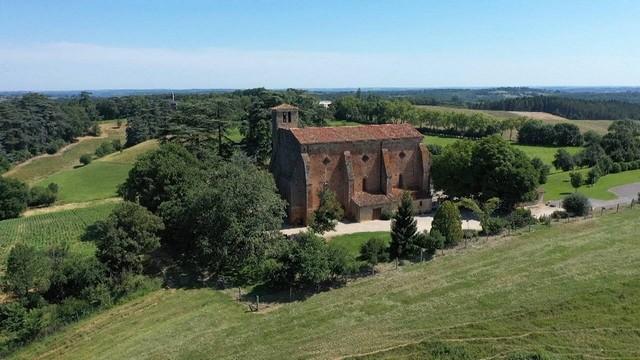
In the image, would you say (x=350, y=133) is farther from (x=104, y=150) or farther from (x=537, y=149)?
(x=104, y=150)

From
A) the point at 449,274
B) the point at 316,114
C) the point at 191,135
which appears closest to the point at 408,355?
the point at 449,274

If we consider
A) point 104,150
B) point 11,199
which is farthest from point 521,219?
point 104,150

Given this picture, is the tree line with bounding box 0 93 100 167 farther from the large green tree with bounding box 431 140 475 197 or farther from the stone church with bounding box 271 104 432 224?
the large green tree with bounding box 431 140 475 197

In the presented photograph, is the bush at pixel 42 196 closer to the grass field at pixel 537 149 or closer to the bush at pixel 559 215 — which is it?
the bush at pixel 559 215

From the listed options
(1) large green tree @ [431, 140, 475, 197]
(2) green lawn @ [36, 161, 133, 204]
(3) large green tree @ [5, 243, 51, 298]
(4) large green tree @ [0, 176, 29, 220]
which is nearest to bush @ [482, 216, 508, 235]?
(1) large green tree @ [431, 140, 475, 197]

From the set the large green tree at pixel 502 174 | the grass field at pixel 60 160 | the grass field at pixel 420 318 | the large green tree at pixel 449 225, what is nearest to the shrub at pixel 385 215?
the large green tree at pixel 449 225

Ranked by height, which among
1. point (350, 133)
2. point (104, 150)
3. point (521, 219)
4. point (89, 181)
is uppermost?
point (350, 133)
